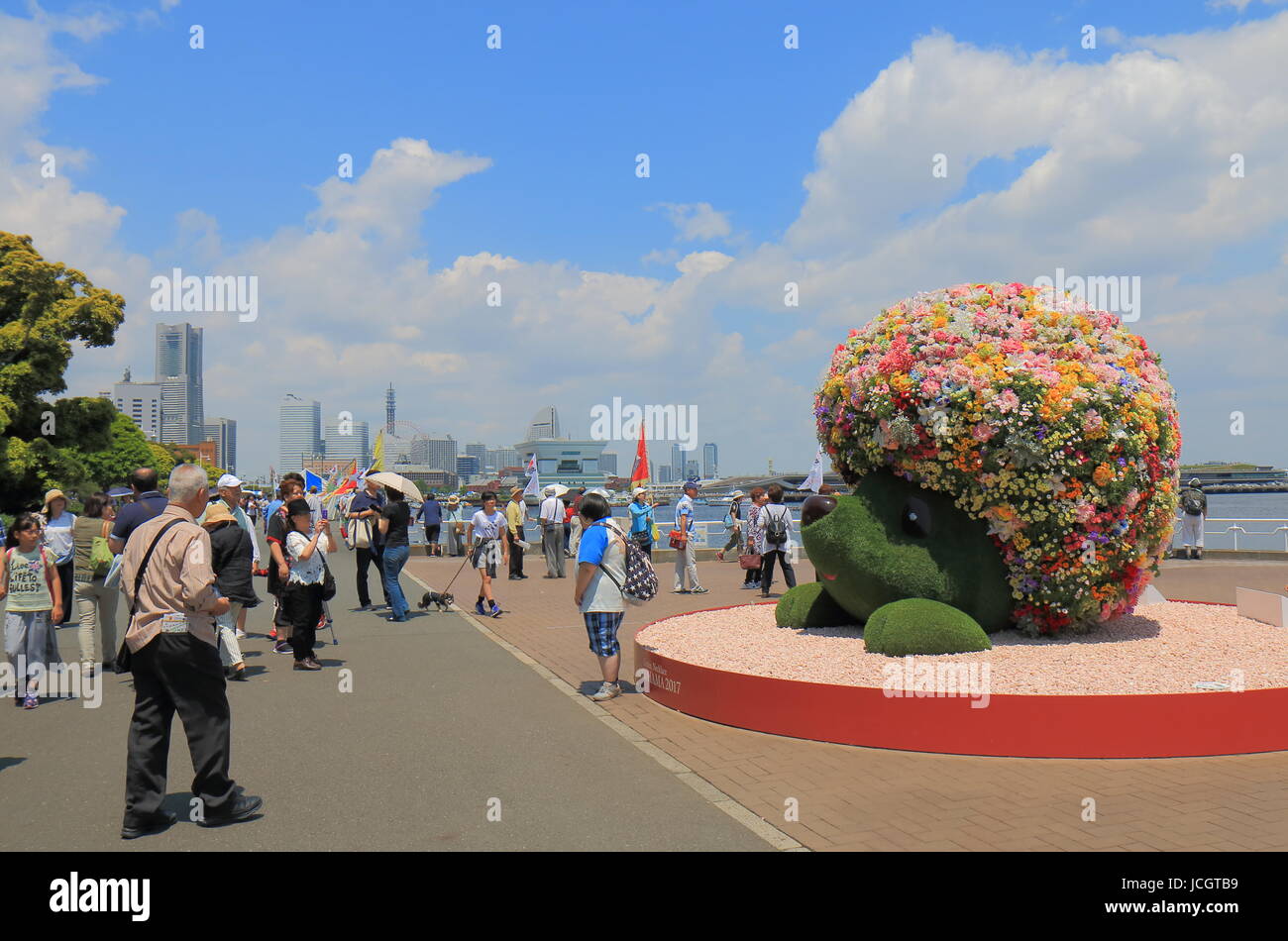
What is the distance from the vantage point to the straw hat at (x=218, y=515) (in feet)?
27.0

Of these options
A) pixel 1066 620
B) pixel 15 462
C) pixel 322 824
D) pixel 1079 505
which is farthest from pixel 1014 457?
pixel 15 462

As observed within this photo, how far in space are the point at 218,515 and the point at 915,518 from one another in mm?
6090

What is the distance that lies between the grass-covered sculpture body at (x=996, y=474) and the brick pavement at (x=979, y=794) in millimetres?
1663

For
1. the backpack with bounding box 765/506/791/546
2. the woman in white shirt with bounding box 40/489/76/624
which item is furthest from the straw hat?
the backpack with bounding box 765/506/791/546

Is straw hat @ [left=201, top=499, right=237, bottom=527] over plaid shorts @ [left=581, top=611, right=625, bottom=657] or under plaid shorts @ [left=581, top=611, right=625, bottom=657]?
over

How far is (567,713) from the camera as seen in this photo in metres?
7.17

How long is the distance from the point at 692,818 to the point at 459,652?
5.67 meters

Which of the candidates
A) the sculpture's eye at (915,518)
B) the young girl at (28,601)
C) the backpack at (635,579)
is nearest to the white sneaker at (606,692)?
the backpack at (635,579)

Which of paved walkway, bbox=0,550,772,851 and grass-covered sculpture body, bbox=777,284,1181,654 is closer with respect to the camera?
paved walkway, bbox=0,550,772,851

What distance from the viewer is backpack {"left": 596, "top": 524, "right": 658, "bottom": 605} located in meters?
7.50

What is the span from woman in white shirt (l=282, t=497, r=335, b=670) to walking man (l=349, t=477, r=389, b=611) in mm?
→ 3158

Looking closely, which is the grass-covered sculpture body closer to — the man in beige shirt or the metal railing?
the man in beige shirt

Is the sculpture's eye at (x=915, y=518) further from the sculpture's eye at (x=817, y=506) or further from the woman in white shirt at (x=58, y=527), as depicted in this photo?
the woman in white shirt at (x=58, y=527)

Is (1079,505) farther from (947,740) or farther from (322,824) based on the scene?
(322,824)
